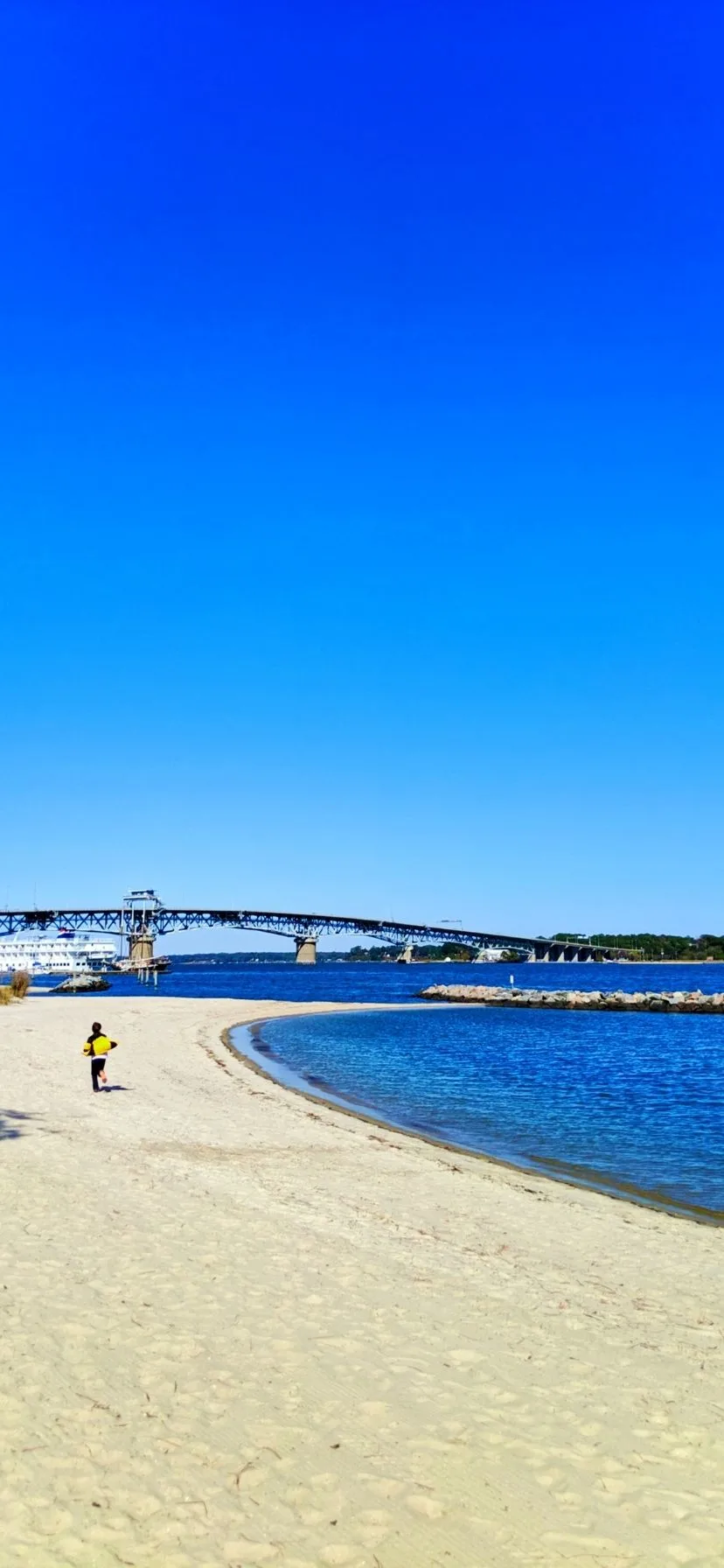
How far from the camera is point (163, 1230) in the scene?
39.1 feet

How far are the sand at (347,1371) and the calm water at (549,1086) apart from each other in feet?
12.5

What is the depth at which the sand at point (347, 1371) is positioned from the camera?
578 centimetres

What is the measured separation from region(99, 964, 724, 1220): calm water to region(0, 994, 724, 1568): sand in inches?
150

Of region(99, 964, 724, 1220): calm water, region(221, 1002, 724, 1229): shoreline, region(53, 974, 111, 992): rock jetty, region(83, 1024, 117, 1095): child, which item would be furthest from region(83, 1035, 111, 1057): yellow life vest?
region(53, 974, 111, 992): rock jetty

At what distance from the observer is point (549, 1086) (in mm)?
31078

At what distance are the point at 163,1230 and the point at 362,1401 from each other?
5.14 metres

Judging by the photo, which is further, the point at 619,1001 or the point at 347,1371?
the point at 619,1001

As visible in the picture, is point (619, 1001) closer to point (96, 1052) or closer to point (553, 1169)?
point (96, 1052)

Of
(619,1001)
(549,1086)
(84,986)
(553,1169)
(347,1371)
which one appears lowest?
(619,1001)

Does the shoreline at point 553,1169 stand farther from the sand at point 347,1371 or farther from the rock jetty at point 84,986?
the rock jetty at point 84,986

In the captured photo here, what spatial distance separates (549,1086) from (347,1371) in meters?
24.3

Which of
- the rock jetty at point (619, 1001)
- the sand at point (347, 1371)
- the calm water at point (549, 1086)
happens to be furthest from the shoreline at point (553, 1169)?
the rock jetty at point (619, 1001)

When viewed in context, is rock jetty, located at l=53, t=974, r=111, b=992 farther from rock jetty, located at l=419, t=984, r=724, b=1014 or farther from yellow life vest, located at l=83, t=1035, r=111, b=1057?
yellow life vest, located at l=83, t=1035, r=111, b=1057

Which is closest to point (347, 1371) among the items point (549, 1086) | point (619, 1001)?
point (549, 1086)
